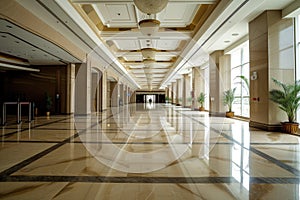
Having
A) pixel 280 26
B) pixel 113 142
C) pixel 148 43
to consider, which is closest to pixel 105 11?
pixel 148 43

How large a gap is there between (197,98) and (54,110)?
38.3 ft

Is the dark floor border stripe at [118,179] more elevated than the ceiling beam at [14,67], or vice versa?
the ceiling beam at [14,67]

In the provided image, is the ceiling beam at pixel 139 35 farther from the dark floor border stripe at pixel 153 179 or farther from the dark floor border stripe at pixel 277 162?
the dark floor border stripe at pixel 153 179

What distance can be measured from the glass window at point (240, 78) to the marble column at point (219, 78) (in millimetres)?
340

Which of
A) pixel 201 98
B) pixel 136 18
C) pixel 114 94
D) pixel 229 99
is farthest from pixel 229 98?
pixel 114 94

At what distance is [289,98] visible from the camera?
6.60 metres

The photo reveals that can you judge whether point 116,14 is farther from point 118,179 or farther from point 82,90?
point 118,179

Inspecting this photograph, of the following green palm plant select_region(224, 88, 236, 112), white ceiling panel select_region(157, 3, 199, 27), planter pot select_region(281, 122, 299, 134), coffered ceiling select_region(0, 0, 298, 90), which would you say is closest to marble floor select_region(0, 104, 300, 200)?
planter pot select_region(281, 122, 299, 134)

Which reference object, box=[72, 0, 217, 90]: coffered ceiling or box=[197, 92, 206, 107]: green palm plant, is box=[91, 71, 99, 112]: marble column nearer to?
box=[72, 0, 217, 90]: coffered ceiling

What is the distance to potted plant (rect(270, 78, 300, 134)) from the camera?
21.5ft

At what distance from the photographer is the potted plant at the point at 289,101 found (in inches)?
258

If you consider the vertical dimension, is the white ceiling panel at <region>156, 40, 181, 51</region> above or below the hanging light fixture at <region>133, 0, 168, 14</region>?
above

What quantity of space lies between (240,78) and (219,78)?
130 cm

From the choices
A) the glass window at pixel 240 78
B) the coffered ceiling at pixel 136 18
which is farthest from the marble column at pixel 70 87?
the glass window at pixel 240 78
